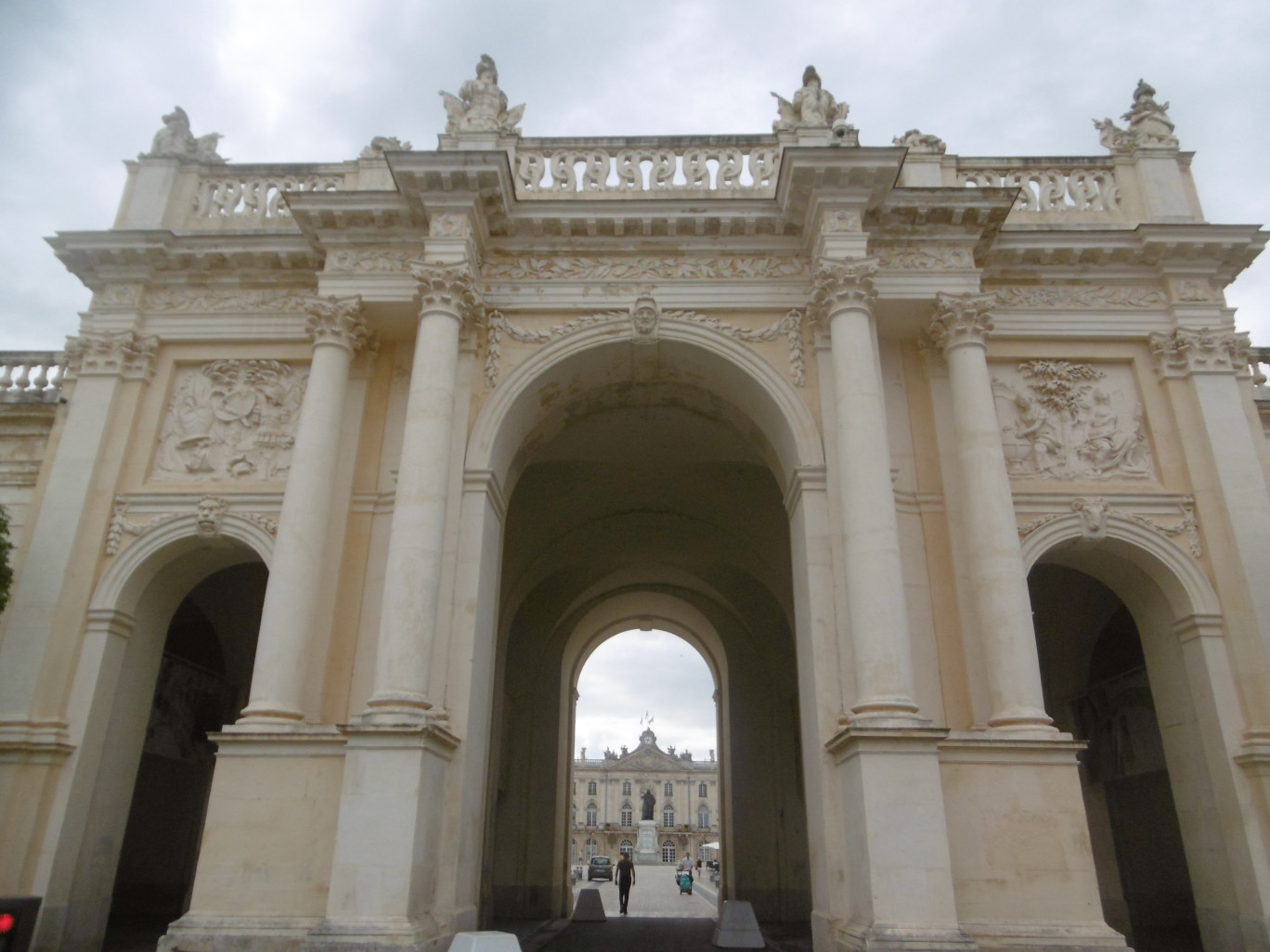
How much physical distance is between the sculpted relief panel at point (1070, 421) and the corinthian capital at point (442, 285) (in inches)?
299

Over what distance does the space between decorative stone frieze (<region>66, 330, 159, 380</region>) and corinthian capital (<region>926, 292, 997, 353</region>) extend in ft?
37.3

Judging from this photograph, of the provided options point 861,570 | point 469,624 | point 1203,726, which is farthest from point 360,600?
point 1203,726

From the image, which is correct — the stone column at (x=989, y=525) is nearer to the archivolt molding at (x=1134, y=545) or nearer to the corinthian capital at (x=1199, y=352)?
Result: the archivolt molding at (x=1134, y=545)

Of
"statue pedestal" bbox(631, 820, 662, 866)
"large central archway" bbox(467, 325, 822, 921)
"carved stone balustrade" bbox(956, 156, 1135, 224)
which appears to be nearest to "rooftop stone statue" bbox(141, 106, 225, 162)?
"large central archway" bbox(467, 325, 822, 921)

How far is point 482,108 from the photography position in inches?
531

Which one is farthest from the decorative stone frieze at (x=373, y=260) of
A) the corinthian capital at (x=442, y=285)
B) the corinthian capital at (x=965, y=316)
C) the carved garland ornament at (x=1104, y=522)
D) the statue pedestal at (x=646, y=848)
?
the statue pedestal at (x=646, y=848)

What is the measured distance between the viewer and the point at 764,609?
21812 mm

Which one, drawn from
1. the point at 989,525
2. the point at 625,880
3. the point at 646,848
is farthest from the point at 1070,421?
the point at 646,848

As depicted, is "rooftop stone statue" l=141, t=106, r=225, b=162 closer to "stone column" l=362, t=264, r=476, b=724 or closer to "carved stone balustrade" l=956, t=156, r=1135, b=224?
"stone column" l=362, t=264, r=476, b=724

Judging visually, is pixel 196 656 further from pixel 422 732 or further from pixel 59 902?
pixel 422 732

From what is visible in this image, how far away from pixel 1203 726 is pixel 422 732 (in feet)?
31.2

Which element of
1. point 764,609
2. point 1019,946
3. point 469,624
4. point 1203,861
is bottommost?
point 1019,946

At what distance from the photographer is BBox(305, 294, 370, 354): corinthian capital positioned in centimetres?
1260

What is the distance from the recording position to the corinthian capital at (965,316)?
490 inches
